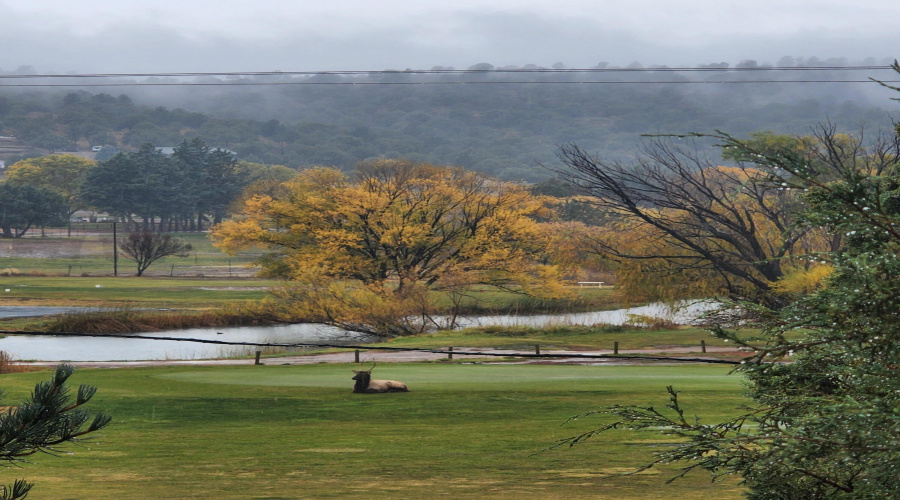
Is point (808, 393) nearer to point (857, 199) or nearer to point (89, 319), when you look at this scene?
point (857, 199)

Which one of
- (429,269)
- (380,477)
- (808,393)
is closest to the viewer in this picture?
(808,393)

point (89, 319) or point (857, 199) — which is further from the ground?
point (857, 199)

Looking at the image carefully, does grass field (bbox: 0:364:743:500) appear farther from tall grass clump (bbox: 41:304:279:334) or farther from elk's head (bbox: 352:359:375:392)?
tall grass clump (bbox: 41:304:279:334)

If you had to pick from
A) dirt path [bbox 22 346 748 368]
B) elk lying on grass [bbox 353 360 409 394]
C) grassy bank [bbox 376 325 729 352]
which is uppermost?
elk lying on grass [bbox 353 360 409 394]

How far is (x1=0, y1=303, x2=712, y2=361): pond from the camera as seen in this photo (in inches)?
1516

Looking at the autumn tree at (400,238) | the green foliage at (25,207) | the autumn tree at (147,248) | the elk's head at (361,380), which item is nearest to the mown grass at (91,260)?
the autumn tree at (147,248)

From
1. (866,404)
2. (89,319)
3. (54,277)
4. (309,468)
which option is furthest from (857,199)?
(54,277)

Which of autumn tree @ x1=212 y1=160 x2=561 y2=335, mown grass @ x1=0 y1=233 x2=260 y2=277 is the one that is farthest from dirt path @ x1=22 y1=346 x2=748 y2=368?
mown grass @ x1=0 y1=233 x2=260 y2=277

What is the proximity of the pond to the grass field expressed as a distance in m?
14.8

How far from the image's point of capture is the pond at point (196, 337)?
38.5m

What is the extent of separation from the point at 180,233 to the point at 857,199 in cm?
12849

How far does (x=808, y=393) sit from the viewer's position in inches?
240

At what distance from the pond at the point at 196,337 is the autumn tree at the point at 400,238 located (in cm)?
175

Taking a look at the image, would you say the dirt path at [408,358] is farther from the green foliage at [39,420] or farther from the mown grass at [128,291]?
the mown grass at [128,291]
